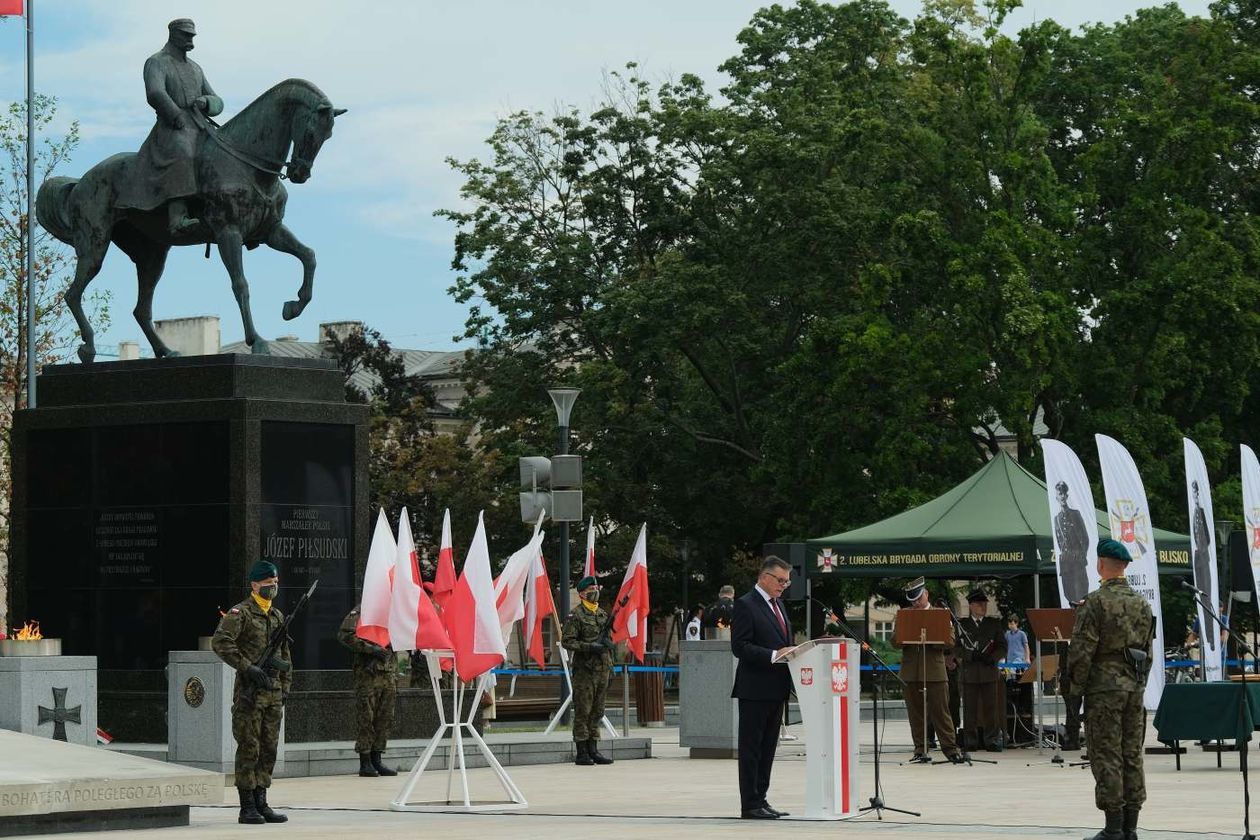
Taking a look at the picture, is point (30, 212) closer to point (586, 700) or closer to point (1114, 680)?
point (586, 700)

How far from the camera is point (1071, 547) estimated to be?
22312 mm

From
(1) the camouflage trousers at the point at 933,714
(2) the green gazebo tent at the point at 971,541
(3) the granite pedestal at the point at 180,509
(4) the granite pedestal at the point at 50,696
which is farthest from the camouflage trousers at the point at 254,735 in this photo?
(2) the green gazebo tent at the point at 971,541

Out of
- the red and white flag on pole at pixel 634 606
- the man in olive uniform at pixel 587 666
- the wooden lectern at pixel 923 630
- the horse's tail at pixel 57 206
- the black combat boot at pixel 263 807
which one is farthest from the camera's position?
the red and white flag on pole at pixel 634 606

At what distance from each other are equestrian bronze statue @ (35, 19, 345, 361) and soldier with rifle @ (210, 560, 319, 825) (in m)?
8.03

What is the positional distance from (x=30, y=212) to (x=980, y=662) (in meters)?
24.7

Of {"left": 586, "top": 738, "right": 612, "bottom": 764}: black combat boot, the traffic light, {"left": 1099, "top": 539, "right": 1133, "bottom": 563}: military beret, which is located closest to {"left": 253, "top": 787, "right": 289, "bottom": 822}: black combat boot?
{"left": 1099, "top": 539, "right": 1133, "bottom": 563}: military beret

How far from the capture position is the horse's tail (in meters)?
23.5

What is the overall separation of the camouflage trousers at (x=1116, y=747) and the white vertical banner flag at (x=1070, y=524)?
8.88 meters

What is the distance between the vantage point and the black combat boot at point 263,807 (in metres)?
15.0

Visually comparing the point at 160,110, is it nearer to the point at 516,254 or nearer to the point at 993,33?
the point at 993,33

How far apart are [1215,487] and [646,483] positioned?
45.1 feet

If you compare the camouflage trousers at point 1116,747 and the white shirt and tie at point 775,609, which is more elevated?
the white shirt and tie at point 775,609

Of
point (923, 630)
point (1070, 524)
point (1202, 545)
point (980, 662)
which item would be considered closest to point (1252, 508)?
point (1202, 545)

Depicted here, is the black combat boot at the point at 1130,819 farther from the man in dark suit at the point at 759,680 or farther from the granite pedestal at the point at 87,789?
the granite pedestal at the point at 87,789
